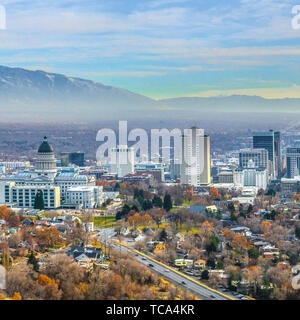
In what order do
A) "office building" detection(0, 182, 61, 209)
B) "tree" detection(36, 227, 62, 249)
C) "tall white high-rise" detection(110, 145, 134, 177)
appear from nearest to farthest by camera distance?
"tree" detection(36, 227, 62, 249), "office building" detection(0, 182, 61, 209), "tall white high-rise" detection(110, 145, 134, 177)

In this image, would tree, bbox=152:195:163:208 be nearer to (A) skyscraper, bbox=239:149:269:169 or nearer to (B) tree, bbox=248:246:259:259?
(B) tree, bbox=248:246:259:259

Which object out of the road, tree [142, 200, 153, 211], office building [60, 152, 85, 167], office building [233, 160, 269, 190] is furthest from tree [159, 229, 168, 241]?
office building [60, 152, 85, 167]

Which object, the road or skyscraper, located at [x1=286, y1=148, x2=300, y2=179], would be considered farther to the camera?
skyscraper, located at [x1=286, y1=148, x2=300, y2=179]

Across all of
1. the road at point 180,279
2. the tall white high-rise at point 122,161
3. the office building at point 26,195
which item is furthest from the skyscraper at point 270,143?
the road at point 180,279

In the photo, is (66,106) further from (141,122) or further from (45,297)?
(45,297)

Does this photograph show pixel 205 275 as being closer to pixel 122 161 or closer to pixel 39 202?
pixel 39 202

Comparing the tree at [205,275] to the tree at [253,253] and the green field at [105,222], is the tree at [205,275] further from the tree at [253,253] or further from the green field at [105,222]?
the green field at [105,222]
